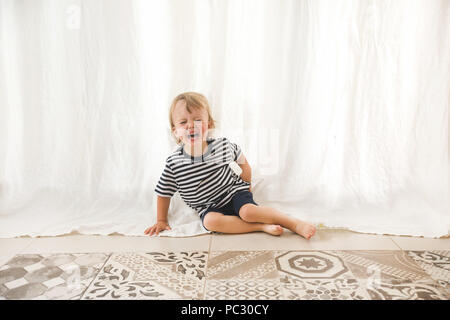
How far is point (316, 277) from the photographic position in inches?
33.6

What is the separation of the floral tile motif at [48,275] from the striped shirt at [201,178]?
0.34 meters

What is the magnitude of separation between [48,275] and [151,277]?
0.25 metres

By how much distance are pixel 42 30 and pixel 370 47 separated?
3.70 ft

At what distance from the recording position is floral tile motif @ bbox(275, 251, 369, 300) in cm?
79

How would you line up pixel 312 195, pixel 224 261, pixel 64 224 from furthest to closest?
pixel 312 195, pixel 64 224, pixel 224 261

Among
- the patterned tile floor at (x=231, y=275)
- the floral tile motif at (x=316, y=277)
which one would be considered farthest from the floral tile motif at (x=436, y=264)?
the floral tile motif at (x=316, y=277)

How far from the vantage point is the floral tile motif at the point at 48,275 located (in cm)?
80

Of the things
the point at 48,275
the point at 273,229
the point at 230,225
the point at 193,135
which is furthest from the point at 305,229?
the point at 48,275

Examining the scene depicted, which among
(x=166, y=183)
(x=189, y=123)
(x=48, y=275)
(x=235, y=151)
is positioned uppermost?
(x=189, y=123)

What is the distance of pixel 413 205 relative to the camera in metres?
1.25

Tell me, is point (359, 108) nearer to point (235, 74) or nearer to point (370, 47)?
point (370, 47)

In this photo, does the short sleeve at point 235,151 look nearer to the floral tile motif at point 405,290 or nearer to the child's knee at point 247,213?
the child's knee at point 247,213

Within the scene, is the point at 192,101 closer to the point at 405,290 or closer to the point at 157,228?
the point at 157,228
